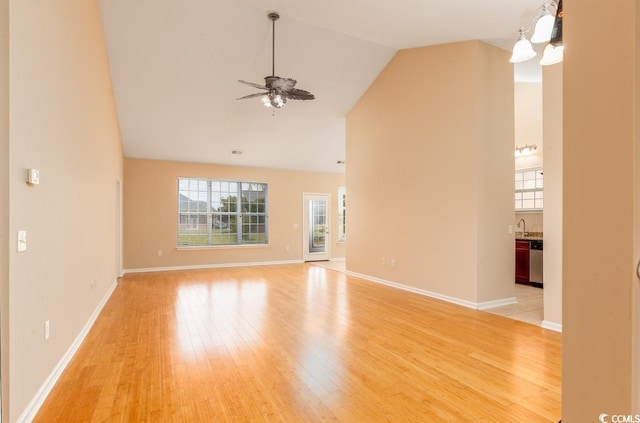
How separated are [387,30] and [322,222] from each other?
19.8 feet

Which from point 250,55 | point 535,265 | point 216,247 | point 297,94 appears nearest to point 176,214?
point 216,247

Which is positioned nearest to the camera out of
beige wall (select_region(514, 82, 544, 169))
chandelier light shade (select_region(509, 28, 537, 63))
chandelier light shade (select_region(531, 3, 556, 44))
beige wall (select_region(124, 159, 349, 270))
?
chandelier light shade (select_region(531, 3, 556, 44))

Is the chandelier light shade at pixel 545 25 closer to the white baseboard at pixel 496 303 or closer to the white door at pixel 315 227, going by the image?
the white baseboard at pixel 496 303

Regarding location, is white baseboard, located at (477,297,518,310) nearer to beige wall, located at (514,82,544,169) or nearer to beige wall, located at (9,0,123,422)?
beige wall, located at (514,82,544,169)

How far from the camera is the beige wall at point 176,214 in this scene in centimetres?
739

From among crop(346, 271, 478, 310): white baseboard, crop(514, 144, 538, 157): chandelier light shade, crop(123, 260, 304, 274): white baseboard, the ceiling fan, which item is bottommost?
crop(123, 260, 304, 274): white baseboard

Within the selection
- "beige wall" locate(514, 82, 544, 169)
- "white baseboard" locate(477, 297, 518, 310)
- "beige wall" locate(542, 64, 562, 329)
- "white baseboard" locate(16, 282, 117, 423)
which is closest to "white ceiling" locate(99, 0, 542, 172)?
"beige wall" locate(542, 64, 562, 329)

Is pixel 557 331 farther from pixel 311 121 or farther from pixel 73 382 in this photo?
pixel 311 121

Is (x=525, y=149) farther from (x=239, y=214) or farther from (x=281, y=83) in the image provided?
(x=239, y=214)

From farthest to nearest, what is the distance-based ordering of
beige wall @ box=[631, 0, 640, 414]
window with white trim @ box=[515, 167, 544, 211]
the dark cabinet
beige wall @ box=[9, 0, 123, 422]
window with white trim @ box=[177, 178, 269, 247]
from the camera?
1. window with white trim @ box=[177, 178, 269, 247]
2. window with white trim @ box=[515, 167, 544, 211]
3. the dark cabinet
4. beige wall @ box=[9, 0, 123, 422]
5. beige wall @ box=[631, 0, 640, 414]

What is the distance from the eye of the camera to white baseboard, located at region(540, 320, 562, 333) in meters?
3.31

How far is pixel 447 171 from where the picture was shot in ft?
14.9

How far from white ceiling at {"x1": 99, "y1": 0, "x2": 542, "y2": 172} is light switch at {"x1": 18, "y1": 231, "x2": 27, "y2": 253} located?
3.39m

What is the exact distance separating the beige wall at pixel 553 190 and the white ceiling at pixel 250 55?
816mm
